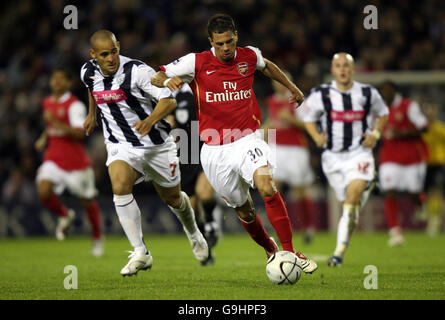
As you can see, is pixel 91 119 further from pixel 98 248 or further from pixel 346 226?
pixel 98 248

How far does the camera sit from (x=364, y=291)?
5.39 m

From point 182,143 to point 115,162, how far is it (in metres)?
1.80

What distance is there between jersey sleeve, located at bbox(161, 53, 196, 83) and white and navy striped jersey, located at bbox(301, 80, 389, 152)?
2.45 meters

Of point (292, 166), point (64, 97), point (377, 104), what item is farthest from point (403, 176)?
point (64, 97)

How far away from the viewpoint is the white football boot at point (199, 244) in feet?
23.9

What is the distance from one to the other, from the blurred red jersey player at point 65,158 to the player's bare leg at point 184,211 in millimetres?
3013

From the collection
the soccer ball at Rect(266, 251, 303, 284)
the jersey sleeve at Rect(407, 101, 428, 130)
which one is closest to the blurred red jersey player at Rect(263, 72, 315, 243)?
the jersey sleeve at Rect(407, 101, 428, 130)

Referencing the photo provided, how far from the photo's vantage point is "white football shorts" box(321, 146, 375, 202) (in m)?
7.94

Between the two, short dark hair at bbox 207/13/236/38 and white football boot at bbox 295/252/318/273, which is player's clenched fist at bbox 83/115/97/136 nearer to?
short dark hair at bbox 207/13/236/38

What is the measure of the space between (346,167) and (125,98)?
2.68 metres

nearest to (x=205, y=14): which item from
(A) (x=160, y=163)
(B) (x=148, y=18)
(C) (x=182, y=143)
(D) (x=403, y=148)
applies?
(B) (x=148, y=18)

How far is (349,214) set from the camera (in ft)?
25.7

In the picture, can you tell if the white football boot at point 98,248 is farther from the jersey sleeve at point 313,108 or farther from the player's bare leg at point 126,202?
the player's bare leg at point 126,202

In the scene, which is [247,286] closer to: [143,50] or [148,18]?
[143,50]
